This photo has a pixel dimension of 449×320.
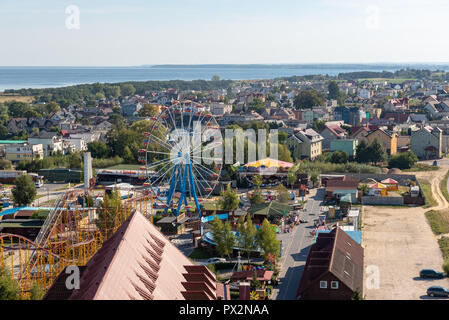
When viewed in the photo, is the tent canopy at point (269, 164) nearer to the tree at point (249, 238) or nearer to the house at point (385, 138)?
the house at point (385, 138)

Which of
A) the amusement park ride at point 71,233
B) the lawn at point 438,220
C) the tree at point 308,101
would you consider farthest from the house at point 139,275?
the tree at point 308,101

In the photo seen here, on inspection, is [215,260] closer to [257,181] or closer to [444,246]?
[444,246]

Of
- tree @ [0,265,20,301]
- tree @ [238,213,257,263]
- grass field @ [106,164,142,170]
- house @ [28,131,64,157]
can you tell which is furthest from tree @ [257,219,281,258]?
house @ [28,131,64,157]

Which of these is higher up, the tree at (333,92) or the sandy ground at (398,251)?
the tree at (333,92)

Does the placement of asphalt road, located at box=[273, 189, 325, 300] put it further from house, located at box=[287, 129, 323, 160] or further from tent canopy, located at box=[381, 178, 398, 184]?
house, located at box=[287, 129, 323, 160]

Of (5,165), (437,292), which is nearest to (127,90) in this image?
(5,165)

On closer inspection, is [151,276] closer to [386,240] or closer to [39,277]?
[39,277]
